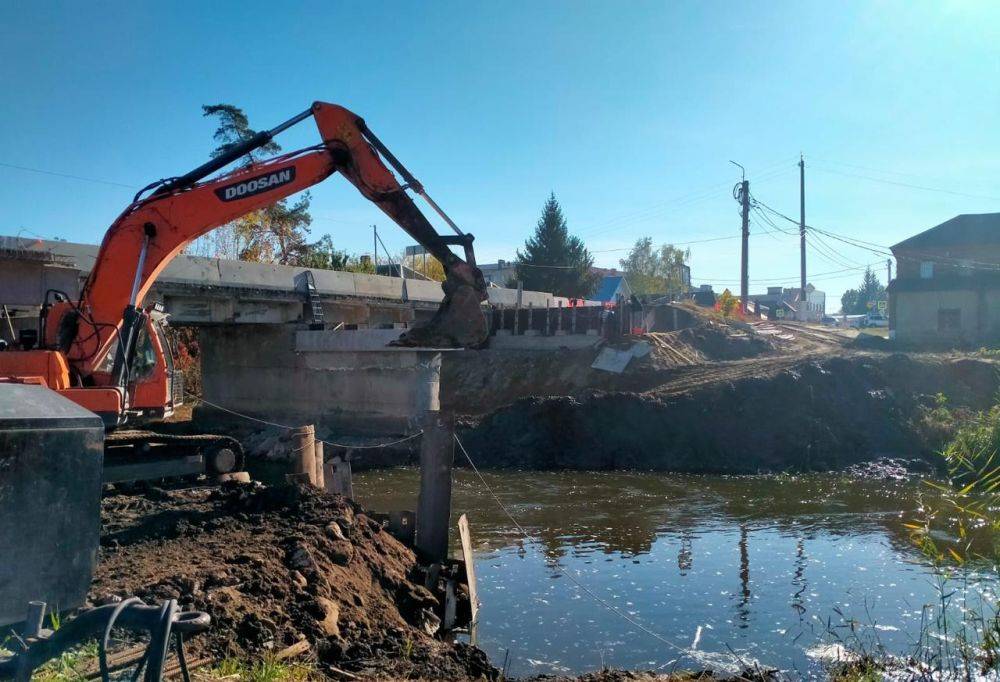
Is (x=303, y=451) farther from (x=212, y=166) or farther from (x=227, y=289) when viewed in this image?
(x=227, y=289)

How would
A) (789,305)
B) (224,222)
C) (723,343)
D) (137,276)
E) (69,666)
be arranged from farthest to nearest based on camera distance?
(789,305)
(723,343)
(224,222)
(137,276)
(69,666)

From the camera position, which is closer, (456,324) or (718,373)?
(456,324)

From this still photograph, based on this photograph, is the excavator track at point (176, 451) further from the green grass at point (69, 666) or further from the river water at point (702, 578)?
the green grass at point (69, 666)

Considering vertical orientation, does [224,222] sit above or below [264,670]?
above

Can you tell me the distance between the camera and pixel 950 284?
40.0 metres

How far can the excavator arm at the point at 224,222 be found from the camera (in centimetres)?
1062

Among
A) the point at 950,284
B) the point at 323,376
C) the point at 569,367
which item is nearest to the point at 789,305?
the point at 950,284

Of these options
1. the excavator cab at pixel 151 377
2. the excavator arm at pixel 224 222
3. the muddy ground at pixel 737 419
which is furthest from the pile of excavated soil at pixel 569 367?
the excavator cab at pixel 151 377

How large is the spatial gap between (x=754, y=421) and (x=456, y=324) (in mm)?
14629

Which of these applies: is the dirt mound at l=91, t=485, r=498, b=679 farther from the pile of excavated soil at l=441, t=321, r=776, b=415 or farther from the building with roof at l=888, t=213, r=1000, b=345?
the building with roof at l=888, t=213, r=1000, b=345

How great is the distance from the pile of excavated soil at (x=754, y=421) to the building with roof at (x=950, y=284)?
36.9ft

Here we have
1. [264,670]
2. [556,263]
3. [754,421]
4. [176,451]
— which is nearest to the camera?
[264,670]

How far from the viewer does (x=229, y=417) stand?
3083 centimetres

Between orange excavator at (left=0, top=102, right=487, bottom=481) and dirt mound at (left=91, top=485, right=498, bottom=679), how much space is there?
1434 millimetres
